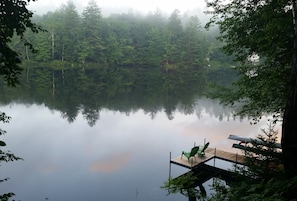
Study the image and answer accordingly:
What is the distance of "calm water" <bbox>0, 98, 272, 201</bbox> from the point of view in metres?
14.9

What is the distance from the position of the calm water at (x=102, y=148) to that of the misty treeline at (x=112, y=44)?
47.4 metres

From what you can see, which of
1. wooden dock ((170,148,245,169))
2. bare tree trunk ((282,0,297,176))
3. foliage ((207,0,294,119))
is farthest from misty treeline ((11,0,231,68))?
bare tree trunk ((282,0,297,176))

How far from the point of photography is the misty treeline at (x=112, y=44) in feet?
255

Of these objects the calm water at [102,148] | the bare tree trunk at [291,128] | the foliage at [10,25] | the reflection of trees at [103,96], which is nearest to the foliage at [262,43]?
the bare tree trunk at [291,128]

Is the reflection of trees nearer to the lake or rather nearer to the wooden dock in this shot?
the lake

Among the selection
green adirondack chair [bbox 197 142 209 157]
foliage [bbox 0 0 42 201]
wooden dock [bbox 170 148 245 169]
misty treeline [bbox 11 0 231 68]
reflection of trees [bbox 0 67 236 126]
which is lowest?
wooden dock [bbox 170 148 245 169]

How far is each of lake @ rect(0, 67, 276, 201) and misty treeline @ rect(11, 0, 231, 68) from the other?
41.6 m

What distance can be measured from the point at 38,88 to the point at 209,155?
117 feet

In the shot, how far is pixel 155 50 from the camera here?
89000 millimetres

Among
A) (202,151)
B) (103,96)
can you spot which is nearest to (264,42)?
(202,151)

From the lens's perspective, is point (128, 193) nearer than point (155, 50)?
Yes

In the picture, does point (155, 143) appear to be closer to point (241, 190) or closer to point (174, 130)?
point (174, 130)

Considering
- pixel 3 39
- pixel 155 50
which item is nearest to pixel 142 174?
pixel 3 39

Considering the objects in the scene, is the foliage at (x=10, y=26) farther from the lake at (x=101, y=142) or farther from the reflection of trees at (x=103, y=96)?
the reflection of trees at (x=103, y=96)
